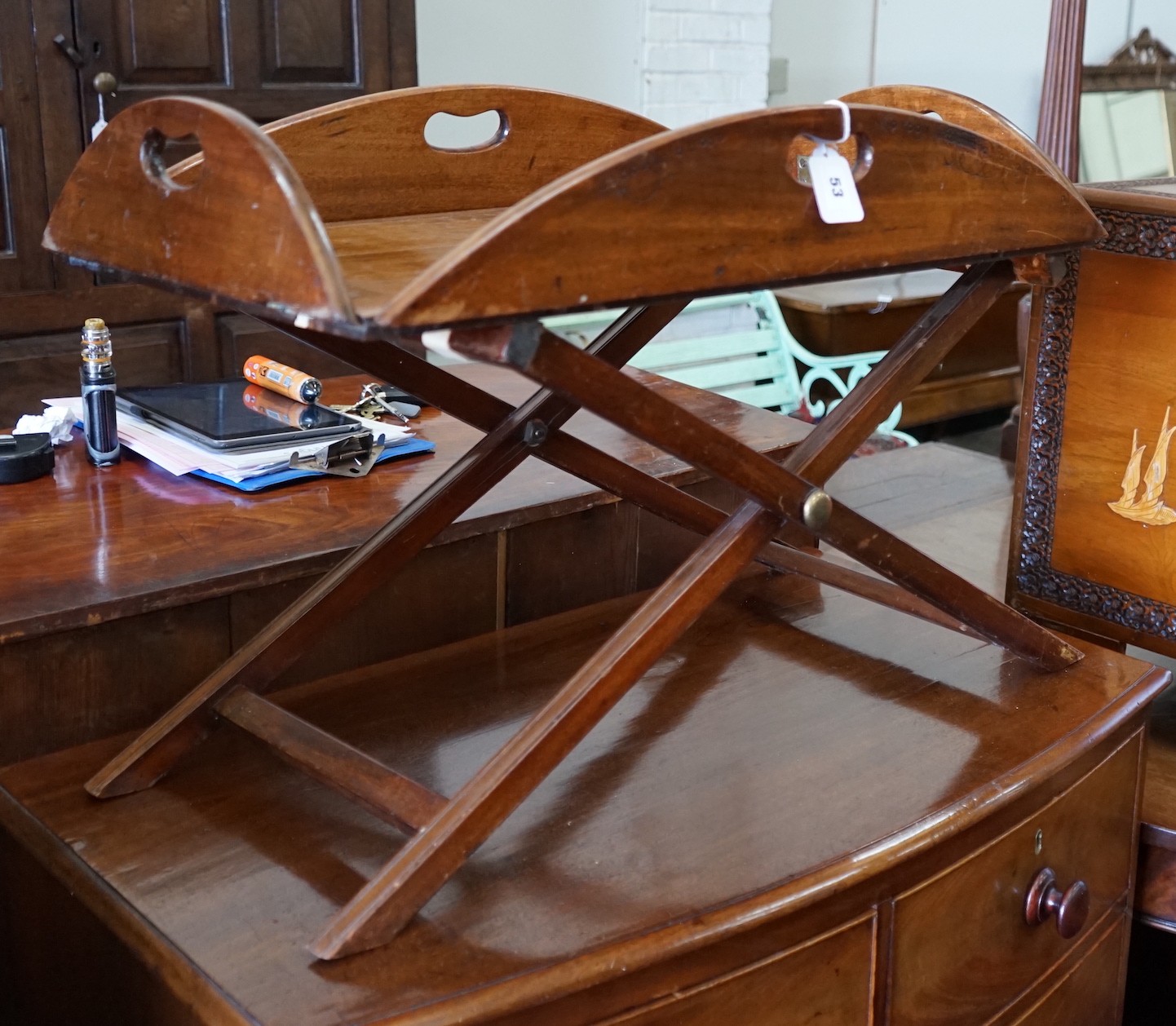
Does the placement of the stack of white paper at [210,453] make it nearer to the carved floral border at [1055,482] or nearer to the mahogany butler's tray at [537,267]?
the mahogany butler's tray at [537,267]

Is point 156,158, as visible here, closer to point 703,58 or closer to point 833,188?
point 833,188

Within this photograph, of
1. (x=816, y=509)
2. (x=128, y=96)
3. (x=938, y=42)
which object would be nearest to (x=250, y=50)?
(x=128, y=96)

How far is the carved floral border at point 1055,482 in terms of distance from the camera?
125 cm

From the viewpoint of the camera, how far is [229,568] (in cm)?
106

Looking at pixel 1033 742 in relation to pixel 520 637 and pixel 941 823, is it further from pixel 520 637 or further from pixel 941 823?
pixel 520 637

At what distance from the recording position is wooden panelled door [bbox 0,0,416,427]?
2193mm

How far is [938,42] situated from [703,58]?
1.57 m

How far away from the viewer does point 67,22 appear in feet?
7.18

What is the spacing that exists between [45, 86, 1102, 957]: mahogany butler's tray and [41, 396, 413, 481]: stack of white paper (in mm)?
346

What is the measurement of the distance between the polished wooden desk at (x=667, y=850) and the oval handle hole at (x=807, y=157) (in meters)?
0.42

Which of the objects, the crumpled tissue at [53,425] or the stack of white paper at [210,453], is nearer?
the stack of white paper at [210,453]

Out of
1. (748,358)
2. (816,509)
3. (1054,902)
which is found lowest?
(748,358)

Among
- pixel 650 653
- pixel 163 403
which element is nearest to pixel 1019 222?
pixel 650 653

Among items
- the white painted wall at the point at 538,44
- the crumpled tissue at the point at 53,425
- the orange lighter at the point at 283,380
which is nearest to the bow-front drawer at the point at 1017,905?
the orange lighter at the point at 283,380
